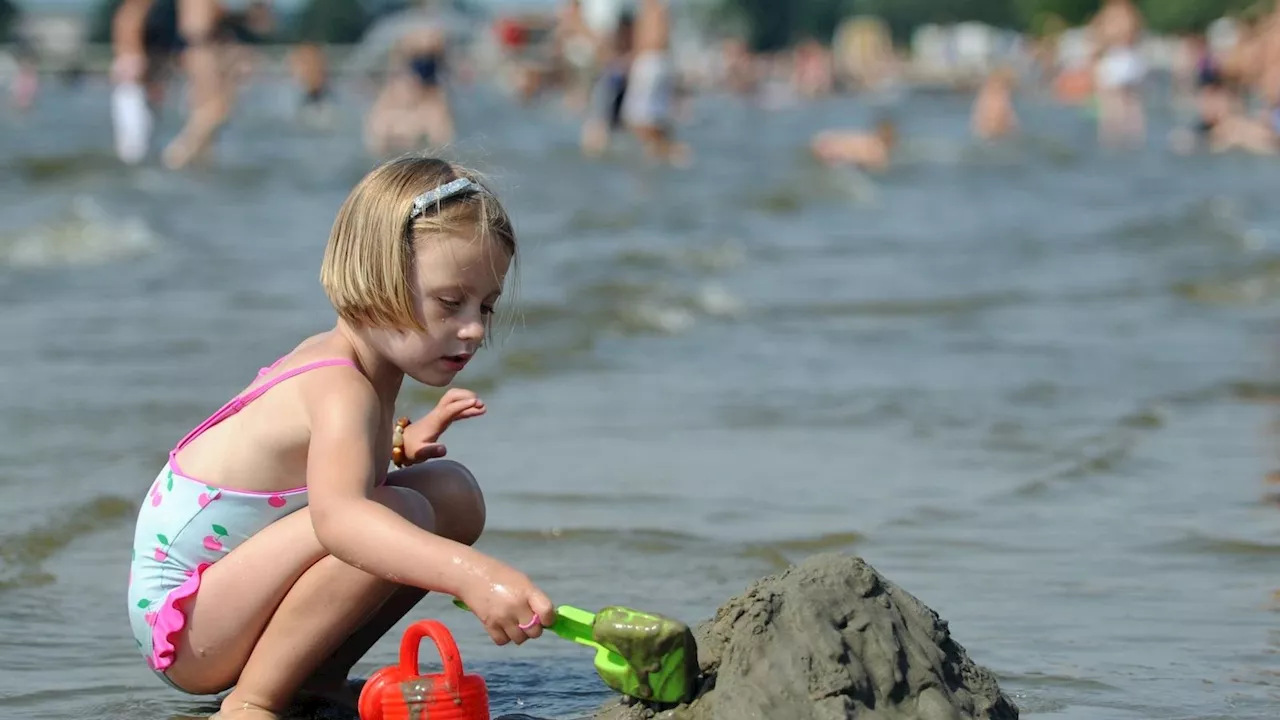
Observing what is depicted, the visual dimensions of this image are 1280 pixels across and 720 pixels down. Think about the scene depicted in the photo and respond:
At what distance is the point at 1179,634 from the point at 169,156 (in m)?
14.7

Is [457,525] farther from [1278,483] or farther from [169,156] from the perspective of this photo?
[169,156]

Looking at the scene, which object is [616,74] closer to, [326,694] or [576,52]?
[326,694]

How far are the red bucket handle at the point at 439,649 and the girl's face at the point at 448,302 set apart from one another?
15.7 inches

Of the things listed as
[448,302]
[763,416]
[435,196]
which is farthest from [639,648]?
[763,416]

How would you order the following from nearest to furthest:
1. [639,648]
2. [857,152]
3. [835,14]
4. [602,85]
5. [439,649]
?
[639,648] < [439,649] < [602,85] < [857,152] < [835,14]

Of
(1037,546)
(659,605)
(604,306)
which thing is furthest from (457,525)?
(604,306)

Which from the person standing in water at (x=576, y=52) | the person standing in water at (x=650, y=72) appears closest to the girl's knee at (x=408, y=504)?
the person standing in water at (x=650, y=72)

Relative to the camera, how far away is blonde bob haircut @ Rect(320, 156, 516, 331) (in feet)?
8.50

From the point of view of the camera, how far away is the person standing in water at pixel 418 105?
19.6 meters

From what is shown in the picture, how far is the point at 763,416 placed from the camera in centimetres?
571

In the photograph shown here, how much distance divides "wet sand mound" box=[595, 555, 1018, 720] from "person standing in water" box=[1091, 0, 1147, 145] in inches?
841

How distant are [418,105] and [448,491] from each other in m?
17.3

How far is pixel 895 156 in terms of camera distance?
74.5 ft

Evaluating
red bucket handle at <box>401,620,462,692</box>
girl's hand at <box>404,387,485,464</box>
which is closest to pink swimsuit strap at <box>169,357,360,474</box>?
girl's hand at <box>404,387,485,464</box>
